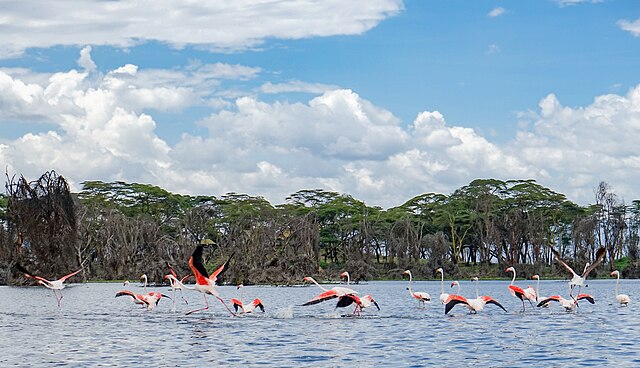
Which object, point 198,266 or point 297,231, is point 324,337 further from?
point 297,231

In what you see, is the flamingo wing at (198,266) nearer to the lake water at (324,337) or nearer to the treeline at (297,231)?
the lake water at (324,337)

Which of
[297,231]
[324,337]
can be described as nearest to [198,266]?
[324,337]

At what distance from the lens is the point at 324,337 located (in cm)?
2009

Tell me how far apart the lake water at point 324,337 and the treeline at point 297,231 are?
2258 cm

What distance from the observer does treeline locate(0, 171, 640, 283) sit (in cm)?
5259

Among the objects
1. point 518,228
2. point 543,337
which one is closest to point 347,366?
point 543,337

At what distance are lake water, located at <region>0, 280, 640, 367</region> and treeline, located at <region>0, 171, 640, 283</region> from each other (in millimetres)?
22585

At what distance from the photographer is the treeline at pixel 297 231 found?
52594mm

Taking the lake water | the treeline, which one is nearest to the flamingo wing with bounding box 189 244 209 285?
the lake water

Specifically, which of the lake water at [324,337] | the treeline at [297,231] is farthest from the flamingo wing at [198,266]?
the treeline at [297,231]

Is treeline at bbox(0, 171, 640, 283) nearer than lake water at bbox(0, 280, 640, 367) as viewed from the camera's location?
No

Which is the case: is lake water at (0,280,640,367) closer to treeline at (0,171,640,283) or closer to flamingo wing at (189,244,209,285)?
flamingo wing at (189,244,209,285)

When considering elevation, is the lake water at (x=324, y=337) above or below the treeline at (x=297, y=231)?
below

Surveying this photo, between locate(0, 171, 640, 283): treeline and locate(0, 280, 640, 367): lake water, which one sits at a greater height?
locate(0, 171, 640, 283): treeline
